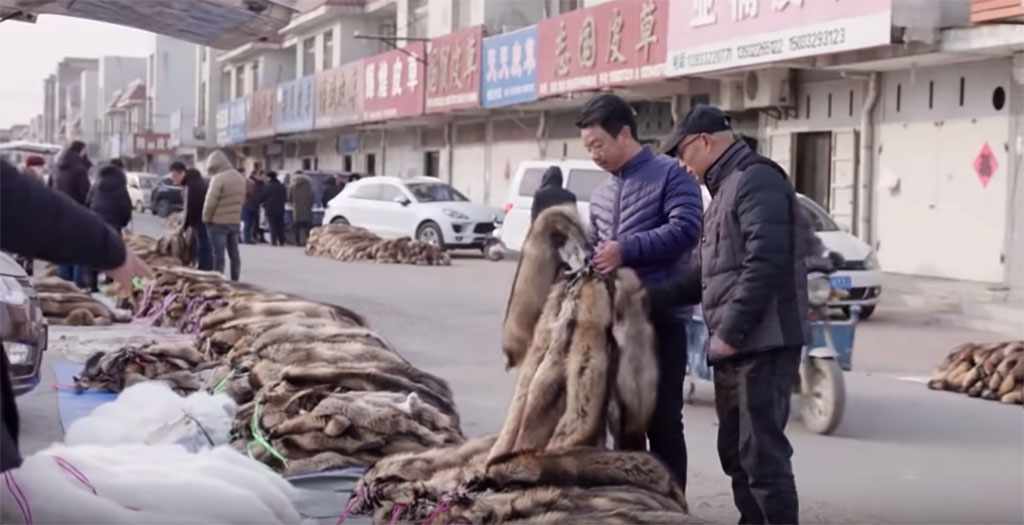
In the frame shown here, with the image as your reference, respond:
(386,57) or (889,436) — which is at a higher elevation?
(386,57)

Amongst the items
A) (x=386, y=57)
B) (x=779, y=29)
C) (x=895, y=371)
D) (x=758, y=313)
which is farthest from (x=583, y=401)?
(x=386, y=57)

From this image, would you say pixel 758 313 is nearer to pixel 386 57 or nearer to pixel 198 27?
pixel 198 27

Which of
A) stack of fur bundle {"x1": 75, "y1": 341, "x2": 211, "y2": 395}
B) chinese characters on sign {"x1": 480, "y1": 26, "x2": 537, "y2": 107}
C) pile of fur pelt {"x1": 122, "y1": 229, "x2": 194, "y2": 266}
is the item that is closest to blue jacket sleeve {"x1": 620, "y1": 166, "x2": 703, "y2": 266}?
stack of fur bundle {"x1": 75, "y1": 341, "x2": 211, "y2": 395}

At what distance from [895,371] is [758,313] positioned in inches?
292

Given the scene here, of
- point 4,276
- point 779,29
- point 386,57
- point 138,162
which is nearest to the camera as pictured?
point 4,276

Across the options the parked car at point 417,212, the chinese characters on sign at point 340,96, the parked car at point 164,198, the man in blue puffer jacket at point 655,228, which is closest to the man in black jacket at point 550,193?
the man in blue puffer jacket at point 655,228

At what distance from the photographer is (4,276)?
7793mm

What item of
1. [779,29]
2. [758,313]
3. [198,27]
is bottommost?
[758,313]

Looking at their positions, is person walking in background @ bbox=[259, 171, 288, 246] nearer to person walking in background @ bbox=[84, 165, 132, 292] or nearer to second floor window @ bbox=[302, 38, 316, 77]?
person walking in background @ bbox=[84, 165, 132, 292]

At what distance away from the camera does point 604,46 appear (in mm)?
24562

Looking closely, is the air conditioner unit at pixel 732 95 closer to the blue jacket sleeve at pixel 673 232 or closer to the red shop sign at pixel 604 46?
the red shop sign at pixel 604 46

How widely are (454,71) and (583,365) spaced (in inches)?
1075

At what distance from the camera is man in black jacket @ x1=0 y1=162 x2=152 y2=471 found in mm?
3500

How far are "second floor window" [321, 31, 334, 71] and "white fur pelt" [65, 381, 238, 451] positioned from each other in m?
40.4
